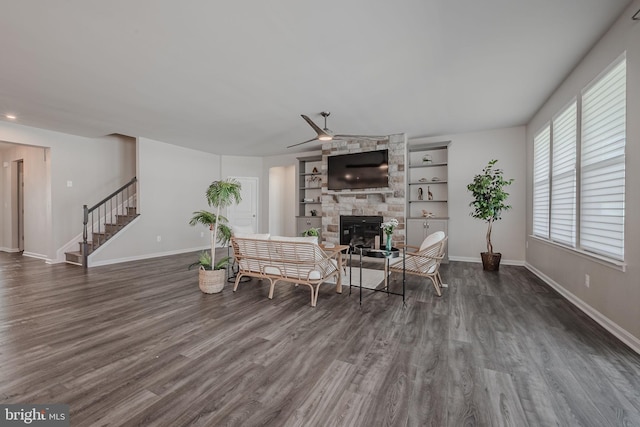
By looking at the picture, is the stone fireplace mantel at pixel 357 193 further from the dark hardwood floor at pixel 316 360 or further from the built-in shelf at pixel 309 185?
the dark hardwood floor at pixel 316 360

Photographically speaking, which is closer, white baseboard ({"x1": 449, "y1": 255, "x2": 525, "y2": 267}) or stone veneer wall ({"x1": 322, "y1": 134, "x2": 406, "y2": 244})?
white baseboard ({"x1": 449, "y1": 255, "x2": 525, "y2": 267})

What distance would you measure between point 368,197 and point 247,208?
4013mm

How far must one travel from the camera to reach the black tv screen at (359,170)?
622 cm

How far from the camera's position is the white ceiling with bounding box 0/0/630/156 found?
2309 mm

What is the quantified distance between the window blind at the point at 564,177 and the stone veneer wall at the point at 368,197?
2598mm

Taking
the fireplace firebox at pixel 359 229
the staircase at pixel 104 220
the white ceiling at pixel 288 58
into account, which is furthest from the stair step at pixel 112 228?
the fireplace firebox at pixel 359 229

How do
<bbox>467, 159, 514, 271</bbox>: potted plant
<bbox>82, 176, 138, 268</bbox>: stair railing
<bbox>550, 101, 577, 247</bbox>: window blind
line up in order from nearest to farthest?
<bbox>550, 101, 577, 247</bbox>: window blind
<bbox>467, 159, 514, 271</bbox>: potted plant
<bbox>82, 176, 138, 268</bbox>: stair railing

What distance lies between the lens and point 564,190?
3740mm

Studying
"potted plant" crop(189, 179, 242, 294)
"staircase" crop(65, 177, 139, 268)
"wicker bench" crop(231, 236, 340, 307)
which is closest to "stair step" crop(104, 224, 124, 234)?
"staircase" crop(65, 177, 139, 268)

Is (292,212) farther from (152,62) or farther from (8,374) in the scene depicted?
(8,374)

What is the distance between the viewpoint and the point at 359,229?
21.7 ft

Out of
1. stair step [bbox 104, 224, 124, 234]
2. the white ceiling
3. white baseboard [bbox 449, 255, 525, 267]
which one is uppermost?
the white ceiling

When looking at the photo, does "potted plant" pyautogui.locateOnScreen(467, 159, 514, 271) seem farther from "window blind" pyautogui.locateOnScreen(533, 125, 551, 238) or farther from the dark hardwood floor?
the dark hardwood floor

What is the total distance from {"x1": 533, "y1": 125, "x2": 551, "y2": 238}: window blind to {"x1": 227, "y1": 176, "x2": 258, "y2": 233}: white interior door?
6.90 metres
